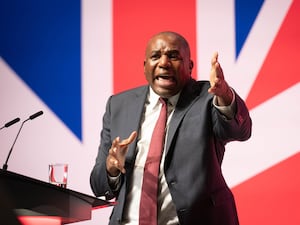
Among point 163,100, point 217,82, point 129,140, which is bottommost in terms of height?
point 129,140

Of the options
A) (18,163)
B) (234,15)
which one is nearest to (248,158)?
(234,15)

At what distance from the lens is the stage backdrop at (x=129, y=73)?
3.00 meters

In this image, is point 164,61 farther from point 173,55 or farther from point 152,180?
point 152,180

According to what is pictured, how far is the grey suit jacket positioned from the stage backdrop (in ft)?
3.48

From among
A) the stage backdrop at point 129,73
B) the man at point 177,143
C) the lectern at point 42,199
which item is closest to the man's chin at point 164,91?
the man at point 177,143

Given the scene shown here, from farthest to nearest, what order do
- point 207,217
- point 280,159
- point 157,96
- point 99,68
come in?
point 99,68 → point 280,159 → point 157,96 → point 207,217

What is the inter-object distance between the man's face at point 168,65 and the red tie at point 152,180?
16 cm

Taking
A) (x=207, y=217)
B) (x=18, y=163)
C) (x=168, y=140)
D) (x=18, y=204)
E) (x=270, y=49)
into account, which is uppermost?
(x=270, y=49)

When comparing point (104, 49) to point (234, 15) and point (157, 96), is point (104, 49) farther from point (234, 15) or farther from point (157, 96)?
point (157, 96)

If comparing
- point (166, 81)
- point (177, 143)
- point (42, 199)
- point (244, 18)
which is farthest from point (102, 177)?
point (244, 18)

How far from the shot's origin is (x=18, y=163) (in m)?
3.45

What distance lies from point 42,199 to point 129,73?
2286mm

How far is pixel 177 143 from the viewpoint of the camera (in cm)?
197

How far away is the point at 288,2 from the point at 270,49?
0.97ft
